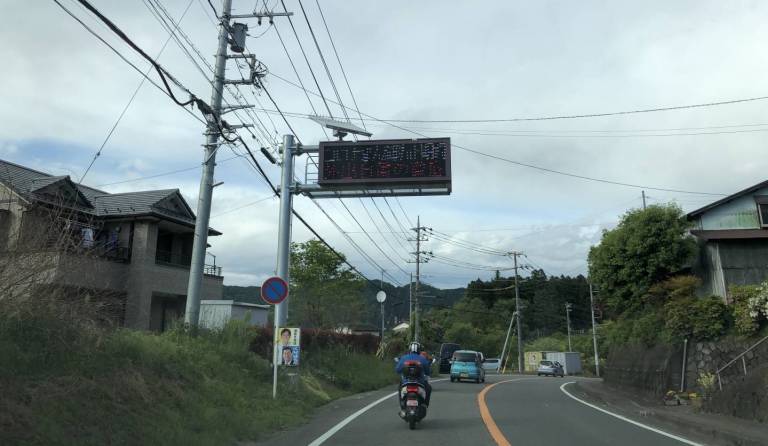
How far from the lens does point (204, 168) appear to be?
53.1 feet

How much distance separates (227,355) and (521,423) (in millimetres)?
7637

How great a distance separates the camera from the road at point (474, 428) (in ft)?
32.1

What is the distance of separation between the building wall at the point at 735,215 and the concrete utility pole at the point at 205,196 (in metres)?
20.7

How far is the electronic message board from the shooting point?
18422 mm

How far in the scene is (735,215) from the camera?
24.0 meters

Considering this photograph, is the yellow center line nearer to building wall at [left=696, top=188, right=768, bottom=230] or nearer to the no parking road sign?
the no parking road sign

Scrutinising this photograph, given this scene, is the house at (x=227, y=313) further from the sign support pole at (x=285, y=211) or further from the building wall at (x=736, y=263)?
the building wall at (x=736, y=263)

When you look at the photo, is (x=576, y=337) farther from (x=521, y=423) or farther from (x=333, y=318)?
(x=521, y=423)

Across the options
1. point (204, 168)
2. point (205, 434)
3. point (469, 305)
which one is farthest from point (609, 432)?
point (469, 305)

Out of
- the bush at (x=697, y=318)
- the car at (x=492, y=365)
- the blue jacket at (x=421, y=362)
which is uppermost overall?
the bush at (x=697, y=318)

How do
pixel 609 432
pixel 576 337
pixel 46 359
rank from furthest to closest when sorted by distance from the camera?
pixel 576 337 → pixel 609 432 → pixel 46 359

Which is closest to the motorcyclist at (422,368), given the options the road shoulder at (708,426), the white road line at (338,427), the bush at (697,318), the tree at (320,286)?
the white road line at (338,427)

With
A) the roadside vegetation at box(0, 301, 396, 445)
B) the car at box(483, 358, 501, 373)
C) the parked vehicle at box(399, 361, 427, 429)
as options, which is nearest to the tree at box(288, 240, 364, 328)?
the roadside vegetation at box(0, 301, 396, 445)

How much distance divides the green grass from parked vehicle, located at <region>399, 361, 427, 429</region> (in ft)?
8.13
